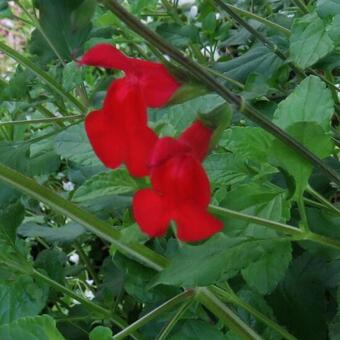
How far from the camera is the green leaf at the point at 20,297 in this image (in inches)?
26.2

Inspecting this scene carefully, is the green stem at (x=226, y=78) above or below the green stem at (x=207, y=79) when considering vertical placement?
below

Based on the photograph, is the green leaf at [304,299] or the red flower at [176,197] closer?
the red flower at [176,197]

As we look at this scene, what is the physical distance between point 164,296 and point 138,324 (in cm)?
12

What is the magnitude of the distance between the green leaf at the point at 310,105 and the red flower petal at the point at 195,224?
166 millimetres

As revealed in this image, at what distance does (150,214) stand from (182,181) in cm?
3

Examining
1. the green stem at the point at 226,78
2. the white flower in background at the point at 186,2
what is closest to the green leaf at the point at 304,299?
the green stem at the point at 226,78

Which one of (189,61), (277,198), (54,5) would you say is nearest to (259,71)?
(54,5)

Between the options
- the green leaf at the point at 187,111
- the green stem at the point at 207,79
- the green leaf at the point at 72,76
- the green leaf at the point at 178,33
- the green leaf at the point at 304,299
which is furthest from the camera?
the green leaf at the point at 178,33

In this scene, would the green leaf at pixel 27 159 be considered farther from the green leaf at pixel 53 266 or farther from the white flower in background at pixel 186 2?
the white flower in background at pixel 186 2

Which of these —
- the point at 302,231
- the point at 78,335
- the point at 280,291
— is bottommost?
the point at 78,335

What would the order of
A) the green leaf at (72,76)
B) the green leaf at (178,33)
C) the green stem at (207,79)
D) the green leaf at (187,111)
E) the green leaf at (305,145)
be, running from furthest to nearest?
1. the green leaf at (178,33)
2. the green leaf at (72,76)
3. the green leaf at (187,111)
4. the green leaf at (305,145)
5. the green stem at (207,79)

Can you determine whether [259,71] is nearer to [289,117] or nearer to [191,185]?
[289,117]

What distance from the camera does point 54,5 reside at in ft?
2.62

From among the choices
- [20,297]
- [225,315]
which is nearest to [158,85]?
[225,315]
